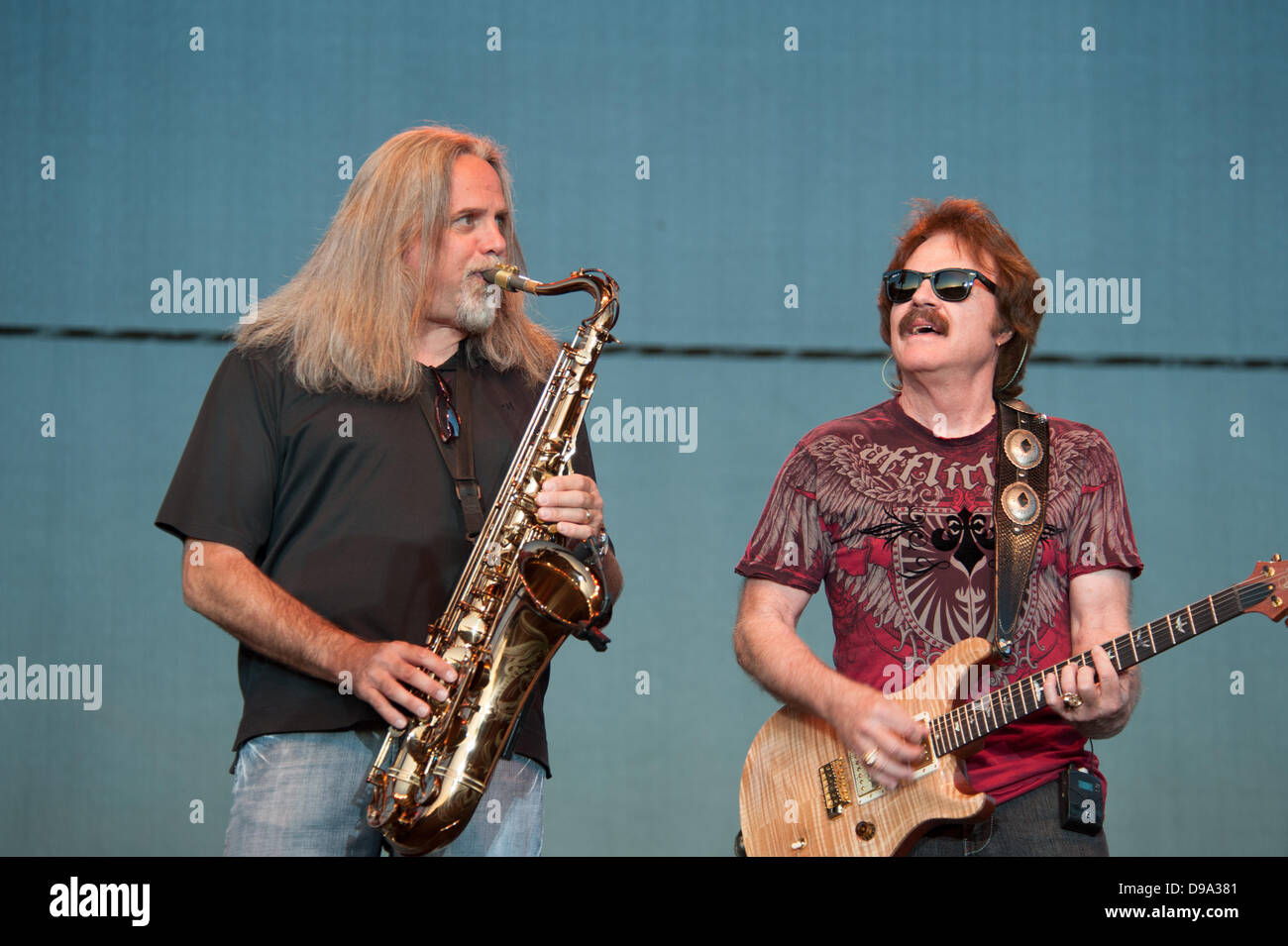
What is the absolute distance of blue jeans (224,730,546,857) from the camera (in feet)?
7.58

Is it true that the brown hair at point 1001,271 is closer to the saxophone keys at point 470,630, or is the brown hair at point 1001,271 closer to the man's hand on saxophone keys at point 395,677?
the saxophone keys at point 470,630

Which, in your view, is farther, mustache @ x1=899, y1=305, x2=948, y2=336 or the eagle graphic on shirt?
mustache @ x1=899, y1=305, x2=948, y2=336

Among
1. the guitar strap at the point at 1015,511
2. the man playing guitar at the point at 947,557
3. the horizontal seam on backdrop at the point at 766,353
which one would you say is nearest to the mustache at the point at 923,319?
the man playing guitar at the point at 947,557

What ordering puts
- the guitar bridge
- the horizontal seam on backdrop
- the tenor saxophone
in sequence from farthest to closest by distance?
the horizontal seam on backdrop → the guitar bridge → the tenor saxophone

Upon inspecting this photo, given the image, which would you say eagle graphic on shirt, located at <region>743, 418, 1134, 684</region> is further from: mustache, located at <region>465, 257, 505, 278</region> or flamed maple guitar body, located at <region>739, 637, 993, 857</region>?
mustache, located at <region>465, 257, 505, 278</region>

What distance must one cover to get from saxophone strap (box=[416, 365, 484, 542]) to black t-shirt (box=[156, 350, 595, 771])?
0.02 metres

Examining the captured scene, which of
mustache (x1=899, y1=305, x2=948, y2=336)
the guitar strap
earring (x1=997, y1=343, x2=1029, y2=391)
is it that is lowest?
the guitar strap

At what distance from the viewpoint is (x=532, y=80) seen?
14.8ft

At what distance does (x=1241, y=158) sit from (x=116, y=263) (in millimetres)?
3874

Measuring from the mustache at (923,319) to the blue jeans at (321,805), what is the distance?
4.13ft

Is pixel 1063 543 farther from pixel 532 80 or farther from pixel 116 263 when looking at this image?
pixel 116 263

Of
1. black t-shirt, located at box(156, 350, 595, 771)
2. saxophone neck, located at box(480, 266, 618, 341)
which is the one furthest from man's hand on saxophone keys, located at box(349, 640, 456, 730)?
saxophone neck, located at box(480, 266, 618, 341)

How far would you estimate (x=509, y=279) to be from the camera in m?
2.74

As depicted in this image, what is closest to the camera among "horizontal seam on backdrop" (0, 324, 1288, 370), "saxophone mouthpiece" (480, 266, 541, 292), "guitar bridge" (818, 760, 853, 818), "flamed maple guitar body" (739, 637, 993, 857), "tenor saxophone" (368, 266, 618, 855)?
"tenor saxophone" (368, 266, 618, 855)
